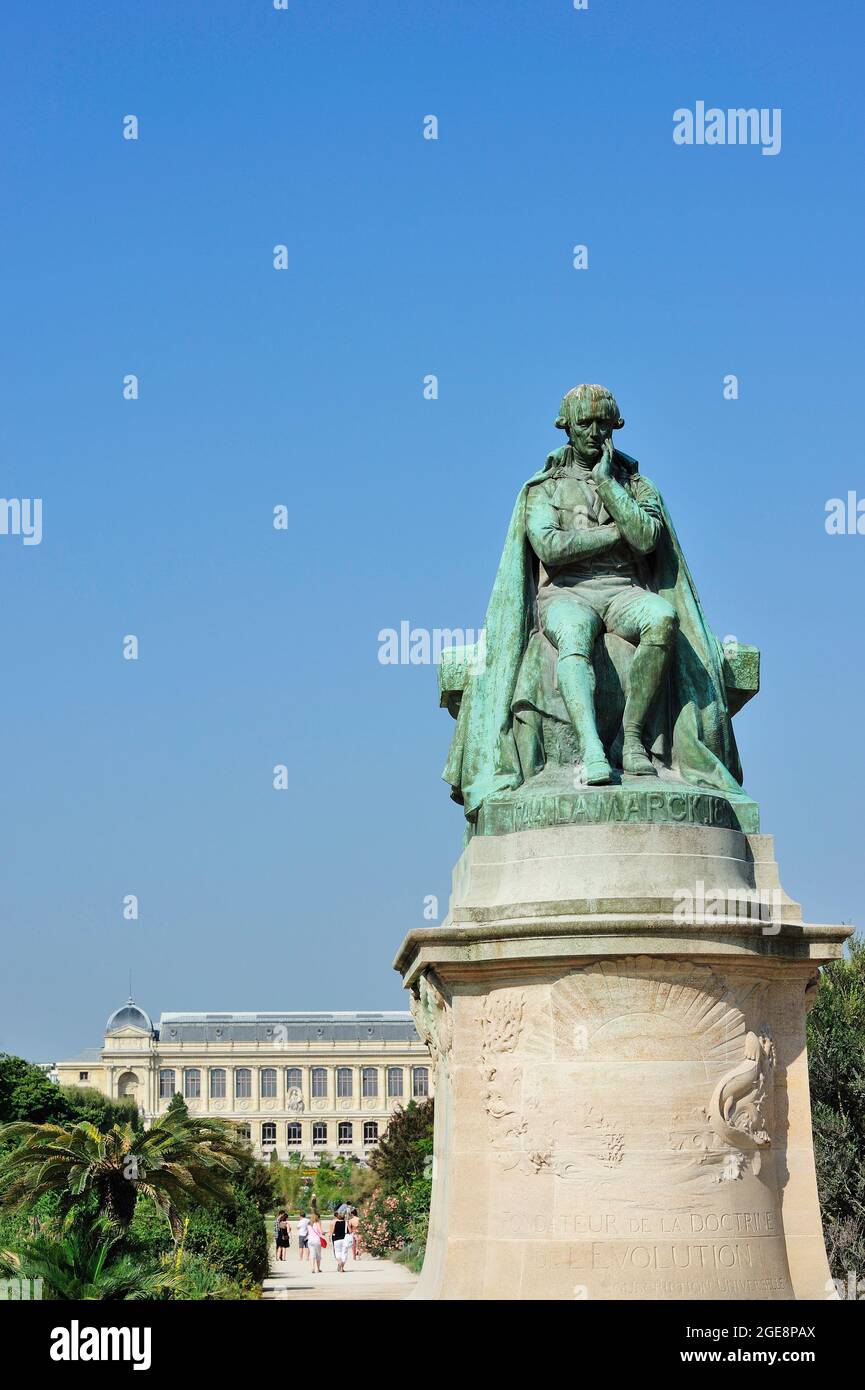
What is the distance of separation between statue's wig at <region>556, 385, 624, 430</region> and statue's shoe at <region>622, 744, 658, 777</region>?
8.81ft

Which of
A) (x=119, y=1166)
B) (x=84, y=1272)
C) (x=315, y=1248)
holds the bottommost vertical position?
(x=84, y=1272)

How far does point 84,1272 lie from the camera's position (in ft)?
66.1

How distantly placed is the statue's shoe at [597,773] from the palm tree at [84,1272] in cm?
904

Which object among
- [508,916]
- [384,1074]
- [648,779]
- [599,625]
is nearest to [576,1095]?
[508,916]

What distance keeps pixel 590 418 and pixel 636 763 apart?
2832 millimetres

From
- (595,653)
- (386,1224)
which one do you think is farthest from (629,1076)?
(386,1224)

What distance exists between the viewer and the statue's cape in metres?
14.4

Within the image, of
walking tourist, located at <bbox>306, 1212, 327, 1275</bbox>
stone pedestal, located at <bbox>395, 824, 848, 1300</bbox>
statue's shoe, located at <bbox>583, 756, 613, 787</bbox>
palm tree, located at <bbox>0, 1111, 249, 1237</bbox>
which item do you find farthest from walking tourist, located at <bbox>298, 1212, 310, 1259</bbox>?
statue's shoe, located at <bbox>583, 756, 613, 787</bbox>

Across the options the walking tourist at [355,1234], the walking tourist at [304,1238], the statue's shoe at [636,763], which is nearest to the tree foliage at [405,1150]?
the walking tourist at [355,1234]

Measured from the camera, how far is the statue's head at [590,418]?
14.9 m

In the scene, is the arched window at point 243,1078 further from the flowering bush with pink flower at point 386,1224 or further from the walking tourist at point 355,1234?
the flowering bush with pink flower at point 386,1224

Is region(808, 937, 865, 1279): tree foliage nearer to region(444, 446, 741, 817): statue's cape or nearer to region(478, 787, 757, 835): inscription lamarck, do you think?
region(444, 446, 741, 817): statue's cape

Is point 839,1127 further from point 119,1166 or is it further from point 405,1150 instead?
point 405,1150
